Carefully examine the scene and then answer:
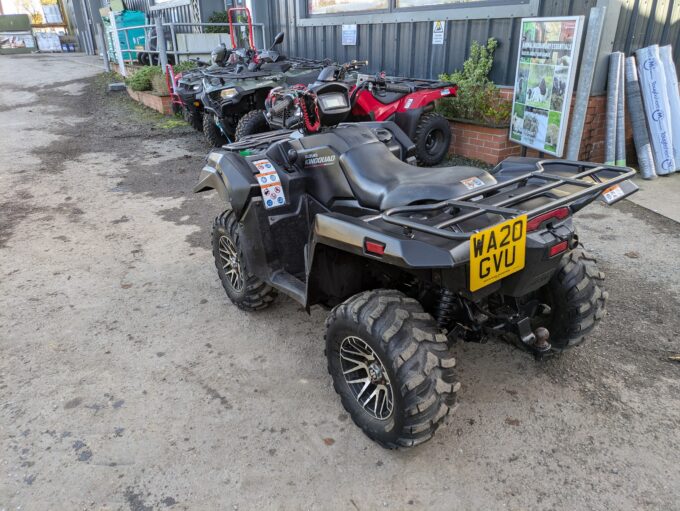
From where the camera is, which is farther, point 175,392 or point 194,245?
point 194,245

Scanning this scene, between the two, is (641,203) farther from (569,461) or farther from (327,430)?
(327,430)

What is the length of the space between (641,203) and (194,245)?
4.62m

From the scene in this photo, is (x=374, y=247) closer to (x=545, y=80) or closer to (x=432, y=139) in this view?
(x=545, y=80)

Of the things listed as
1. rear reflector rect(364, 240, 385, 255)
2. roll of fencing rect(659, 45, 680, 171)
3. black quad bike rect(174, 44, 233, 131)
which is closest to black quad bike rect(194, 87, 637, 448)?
rear reflector rect(364, 240, 385, 255)

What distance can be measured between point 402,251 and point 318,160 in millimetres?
1202

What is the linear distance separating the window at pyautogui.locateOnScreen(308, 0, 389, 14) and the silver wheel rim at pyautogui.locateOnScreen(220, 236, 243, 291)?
20.2 ft

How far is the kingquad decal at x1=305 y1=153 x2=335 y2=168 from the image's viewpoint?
289 centimetres

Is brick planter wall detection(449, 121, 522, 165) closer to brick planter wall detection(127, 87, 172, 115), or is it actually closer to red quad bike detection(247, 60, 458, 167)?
red quad bike detection(247, 60, 458, 167)

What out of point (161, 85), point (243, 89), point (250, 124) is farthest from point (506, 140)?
point (161, 85)

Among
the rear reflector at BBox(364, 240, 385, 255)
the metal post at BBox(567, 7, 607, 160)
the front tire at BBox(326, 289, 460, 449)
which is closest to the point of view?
the rear reflector at BBox(364, 240, 385, 255)

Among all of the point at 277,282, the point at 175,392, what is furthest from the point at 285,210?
the point at 175,392

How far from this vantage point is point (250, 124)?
739 cm

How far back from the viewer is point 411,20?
25.0 ft

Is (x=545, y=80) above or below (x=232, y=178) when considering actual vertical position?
above
